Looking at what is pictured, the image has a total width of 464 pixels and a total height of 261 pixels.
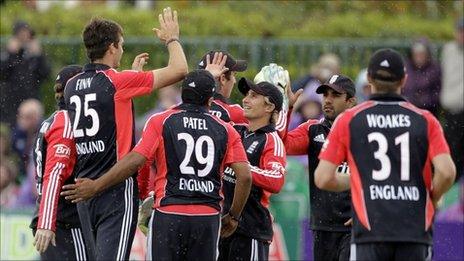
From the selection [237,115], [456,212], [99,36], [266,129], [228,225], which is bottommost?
[456,212]

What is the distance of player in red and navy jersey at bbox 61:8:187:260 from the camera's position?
11867mm

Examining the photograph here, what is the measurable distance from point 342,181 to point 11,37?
10.5 m

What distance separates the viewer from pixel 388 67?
34.2 ft

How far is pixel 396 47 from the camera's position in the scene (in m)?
19.5

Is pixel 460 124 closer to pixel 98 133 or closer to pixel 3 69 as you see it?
pixel 3 69

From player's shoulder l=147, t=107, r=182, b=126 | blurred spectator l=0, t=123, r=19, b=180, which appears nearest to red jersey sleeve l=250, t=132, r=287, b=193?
player's shoulder l=147, t=107, r=182, b=126

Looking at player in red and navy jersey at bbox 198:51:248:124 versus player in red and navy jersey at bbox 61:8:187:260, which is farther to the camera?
player in red and navy jersey at bbox 198:51:248:124

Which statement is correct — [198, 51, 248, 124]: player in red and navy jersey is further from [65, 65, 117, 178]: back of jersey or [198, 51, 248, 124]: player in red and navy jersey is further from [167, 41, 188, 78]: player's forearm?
[65, 65, 117, 178]: back of jersey

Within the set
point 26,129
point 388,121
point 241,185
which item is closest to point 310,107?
point 26,129

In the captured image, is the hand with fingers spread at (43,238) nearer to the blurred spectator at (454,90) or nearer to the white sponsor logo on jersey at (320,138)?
the white sponsor logo on jersey at (320,138)

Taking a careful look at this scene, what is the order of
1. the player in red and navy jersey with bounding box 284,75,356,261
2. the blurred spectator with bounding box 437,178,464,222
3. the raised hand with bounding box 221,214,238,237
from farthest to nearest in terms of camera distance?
1. the blurred spectator with bounding box 437,178,464,222
2. the player in red and navy jersey with bounding box 284,75,356,261
3. the raised hand with bounding box 221,214,238,237

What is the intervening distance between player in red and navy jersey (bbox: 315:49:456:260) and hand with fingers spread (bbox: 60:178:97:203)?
2316mm

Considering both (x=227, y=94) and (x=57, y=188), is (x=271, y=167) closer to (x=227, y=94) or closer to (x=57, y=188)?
(x=227, y=94)

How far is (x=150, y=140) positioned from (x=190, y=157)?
36 centimetres
